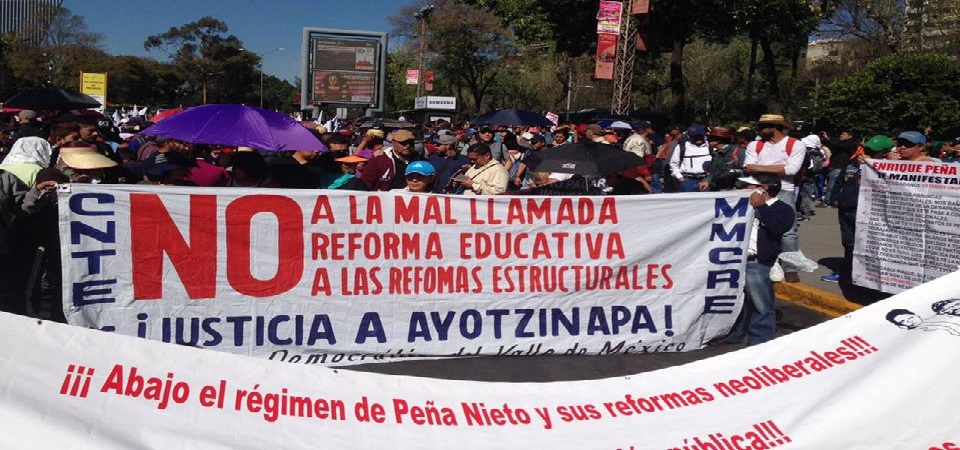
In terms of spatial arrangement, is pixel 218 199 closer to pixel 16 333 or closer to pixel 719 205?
pixel 16 333

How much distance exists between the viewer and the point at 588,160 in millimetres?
7473

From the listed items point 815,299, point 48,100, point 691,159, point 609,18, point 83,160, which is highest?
Answer: point 609,18

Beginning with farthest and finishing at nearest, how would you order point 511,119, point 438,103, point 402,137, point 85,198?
1. point 438,103
2. point 511,119
3. point 402,137
4. point 85,198

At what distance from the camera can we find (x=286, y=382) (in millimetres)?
3201

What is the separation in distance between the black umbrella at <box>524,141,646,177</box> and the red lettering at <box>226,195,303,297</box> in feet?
9.91

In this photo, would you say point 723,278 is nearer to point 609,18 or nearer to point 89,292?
point 89,292

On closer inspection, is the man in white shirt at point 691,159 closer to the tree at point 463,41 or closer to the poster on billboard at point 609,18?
the poster on billboard at point 609,18

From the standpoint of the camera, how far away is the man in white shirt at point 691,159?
38.3 feet

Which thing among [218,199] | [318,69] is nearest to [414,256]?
[218,199]

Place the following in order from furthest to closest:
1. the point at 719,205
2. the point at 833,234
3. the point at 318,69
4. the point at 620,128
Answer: the point at 318,69
the point at 620,128
the point at 833,234
the point at 719,205

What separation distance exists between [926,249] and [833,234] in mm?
5404

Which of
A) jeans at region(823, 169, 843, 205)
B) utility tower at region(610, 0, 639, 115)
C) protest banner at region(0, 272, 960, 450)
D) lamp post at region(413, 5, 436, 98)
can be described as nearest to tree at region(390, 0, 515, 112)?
lamp post at region(413, 5, 436, 98)

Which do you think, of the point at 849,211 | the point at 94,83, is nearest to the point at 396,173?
the point at 849,211

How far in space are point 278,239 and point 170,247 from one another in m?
0.60
